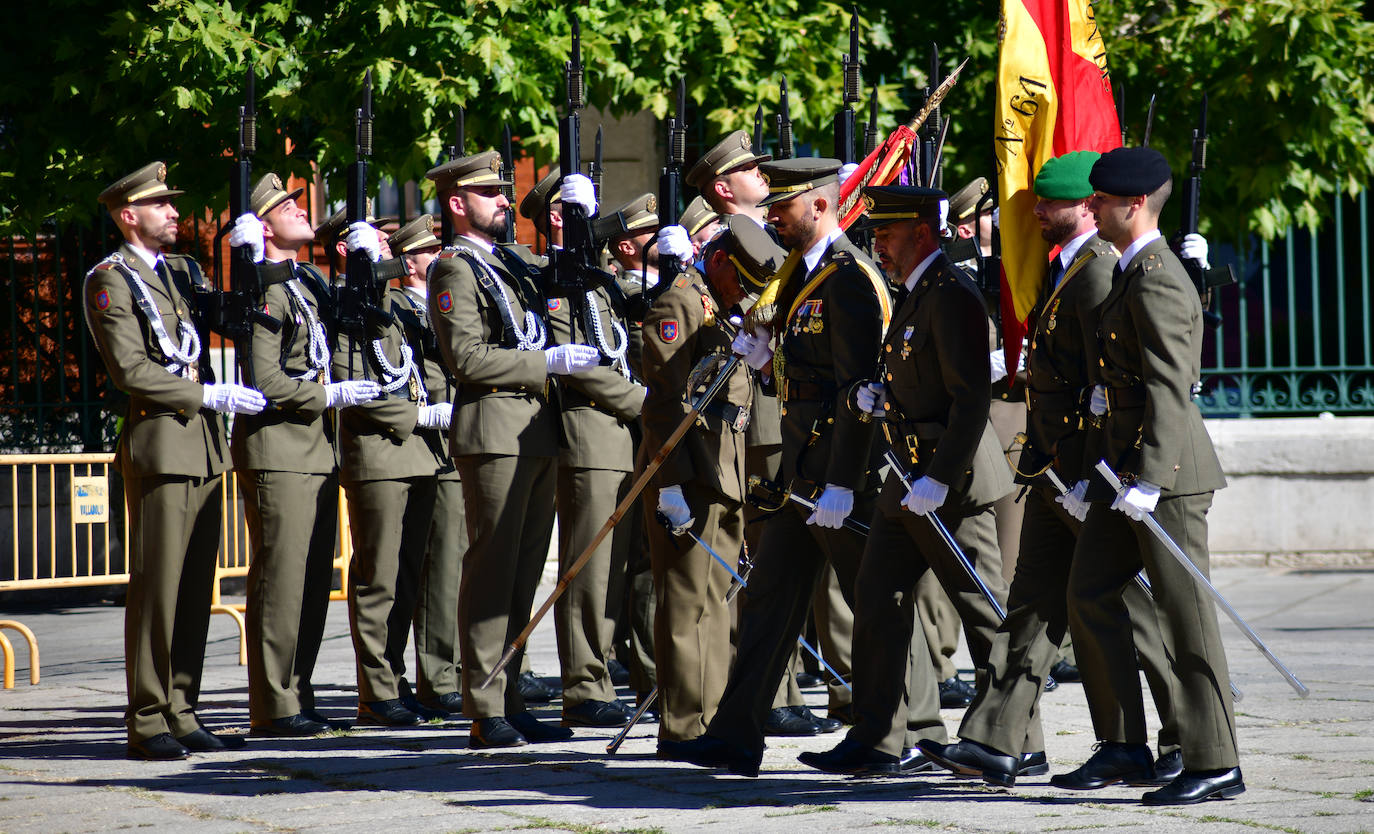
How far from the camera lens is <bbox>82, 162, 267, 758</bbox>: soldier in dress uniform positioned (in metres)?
5.96

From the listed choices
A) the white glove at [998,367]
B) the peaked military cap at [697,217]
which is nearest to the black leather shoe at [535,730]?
the peaked military cap at [697,217]

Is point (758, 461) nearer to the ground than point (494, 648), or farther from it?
farther from it

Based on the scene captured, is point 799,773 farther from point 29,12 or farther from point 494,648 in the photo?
point 29,12

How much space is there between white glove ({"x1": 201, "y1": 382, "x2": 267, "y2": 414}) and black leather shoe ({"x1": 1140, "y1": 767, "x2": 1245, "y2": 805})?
3.42 metres

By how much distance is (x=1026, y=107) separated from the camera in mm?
6438

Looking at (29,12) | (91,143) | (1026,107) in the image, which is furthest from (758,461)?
(29,12)

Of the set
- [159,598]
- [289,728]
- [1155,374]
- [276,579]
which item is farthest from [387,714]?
[1155,374]

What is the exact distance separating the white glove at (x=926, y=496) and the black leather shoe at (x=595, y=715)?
1.91 metres

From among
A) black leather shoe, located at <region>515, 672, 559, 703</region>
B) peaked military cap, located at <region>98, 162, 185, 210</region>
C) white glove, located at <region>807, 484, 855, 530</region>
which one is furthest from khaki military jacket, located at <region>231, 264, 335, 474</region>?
white glove, located at <region>807, 484, 855, 530</region>

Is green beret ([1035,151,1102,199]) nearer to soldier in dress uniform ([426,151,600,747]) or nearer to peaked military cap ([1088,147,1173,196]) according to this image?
peaked military cap ([1088,147,1173,196])

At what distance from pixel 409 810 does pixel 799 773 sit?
1.26m

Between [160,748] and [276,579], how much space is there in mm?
853

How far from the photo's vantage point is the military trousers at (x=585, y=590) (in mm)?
6574

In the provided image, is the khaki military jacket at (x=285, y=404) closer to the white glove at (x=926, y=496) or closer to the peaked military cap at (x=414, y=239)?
the peaked military cap at (x=414, y=239)
